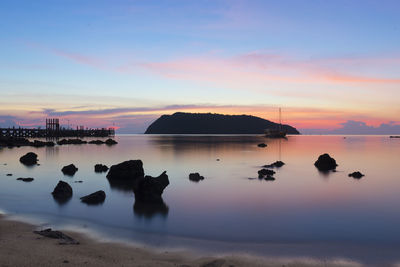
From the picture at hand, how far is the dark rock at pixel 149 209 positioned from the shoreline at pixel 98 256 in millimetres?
5024

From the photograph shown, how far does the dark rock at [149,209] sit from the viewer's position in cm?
1705

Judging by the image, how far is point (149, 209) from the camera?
18.2 meters

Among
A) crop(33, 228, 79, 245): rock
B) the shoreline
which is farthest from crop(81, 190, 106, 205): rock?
crop(33, 228, 79, 245): rock

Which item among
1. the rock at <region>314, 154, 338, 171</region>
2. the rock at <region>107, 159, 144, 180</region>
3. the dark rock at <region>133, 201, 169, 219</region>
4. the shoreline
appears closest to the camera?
the shoreline

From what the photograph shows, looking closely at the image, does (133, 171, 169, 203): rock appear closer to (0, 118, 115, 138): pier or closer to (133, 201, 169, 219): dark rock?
(133, 201, 169, 219): dark rock

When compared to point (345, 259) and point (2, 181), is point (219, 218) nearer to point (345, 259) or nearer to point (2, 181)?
point (345, 259)

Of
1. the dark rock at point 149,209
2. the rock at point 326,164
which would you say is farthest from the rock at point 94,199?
the rock at point 326,164

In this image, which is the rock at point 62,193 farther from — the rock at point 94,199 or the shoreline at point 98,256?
the shoreline at point 98,256

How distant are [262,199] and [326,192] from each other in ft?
22.0

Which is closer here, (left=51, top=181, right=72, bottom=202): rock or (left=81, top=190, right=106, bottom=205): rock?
(left=81, top=190, right=106, bottom=205): rock

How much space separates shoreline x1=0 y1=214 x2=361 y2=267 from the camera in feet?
28.9

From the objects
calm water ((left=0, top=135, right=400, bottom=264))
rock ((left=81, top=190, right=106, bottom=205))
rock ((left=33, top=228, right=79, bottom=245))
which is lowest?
calm water ((left=0, top=135, right=400, bottom=264))

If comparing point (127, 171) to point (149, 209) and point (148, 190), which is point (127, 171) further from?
point (149, 209)

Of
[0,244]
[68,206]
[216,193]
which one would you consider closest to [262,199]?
[216,193]
